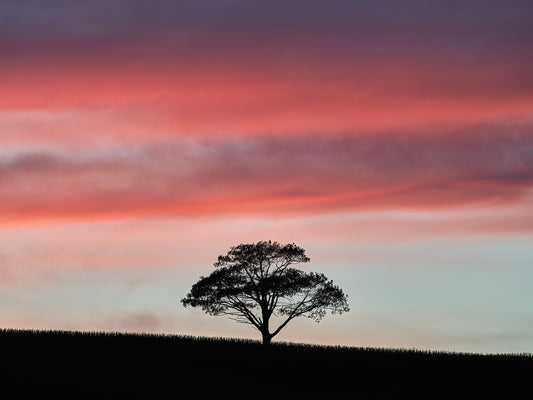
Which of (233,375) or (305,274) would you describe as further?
(305,274)

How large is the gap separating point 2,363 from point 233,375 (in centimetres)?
1234

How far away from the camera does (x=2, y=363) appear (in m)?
43.1

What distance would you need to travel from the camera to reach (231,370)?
46.2 meters

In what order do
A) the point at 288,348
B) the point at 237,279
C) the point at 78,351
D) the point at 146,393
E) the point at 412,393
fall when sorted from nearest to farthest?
the point at 146,393 → the point at 412,393 → the point at 78,351 → the point at 288,348 → the point at 237,279

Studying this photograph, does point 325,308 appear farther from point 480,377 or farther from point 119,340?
point 480,377

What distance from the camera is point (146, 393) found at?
35188 millimetres

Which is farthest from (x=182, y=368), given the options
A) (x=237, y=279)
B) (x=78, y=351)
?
(x=237, y=279)

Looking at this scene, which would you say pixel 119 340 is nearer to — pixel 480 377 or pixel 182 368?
pixel 182 368

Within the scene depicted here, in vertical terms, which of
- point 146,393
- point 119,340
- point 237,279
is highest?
point 237,279

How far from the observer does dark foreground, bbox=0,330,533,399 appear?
3728 centimetres

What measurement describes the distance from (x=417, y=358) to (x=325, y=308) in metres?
17.9

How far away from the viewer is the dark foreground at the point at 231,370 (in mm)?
37281

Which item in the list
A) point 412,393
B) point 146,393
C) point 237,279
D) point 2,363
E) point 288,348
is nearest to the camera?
point 146,393

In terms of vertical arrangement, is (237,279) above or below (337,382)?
above
